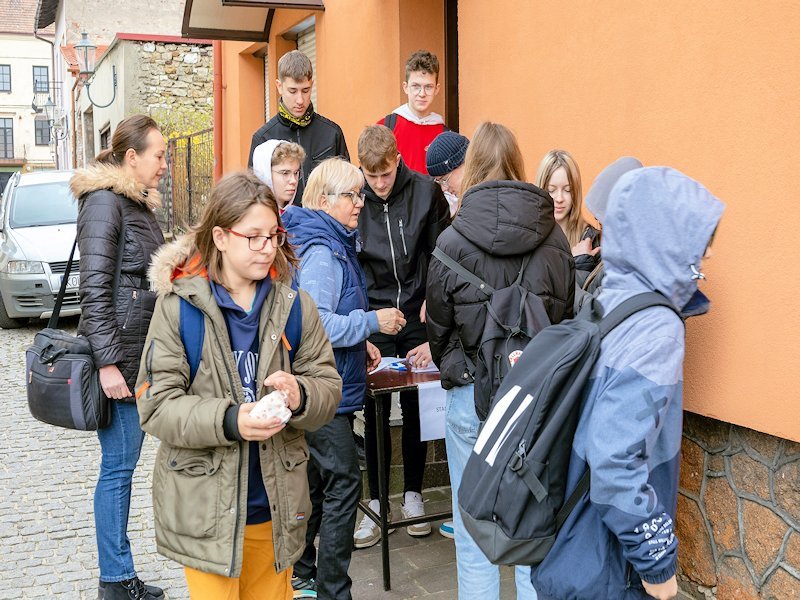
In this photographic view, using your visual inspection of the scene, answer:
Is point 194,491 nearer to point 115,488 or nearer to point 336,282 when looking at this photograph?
point 336,282

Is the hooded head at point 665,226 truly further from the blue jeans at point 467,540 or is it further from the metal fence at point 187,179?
the metal fence at point 187,179

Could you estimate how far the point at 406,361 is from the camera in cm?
447

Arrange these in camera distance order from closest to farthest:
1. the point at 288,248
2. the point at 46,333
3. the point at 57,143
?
1. the point at 288,248
2. the point at 46,333
3. the point at 57,143

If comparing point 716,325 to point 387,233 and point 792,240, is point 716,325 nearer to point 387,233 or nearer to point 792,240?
point 792,240

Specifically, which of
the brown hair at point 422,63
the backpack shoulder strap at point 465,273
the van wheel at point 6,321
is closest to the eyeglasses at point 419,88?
the brown hair at point 422,63

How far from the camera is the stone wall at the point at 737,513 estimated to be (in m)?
3.32

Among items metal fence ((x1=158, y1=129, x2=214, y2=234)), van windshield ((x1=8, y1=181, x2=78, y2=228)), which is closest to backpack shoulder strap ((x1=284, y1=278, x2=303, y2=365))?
van windshield ((x1=8, y1=181, x2=78, y2=228))

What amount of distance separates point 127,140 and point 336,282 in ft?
4.03

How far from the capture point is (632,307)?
2168 mm

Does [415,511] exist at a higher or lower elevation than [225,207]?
lower

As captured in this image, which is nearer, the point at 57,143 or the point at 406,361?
the point at 406,361

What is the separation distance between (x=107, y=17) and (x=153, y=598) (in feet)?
88.5

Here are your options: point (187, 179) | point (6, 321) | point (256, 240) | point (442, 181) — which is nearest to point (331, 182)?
point (256, 240)

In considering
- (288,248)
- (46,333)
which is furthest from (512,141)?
(46,333)
